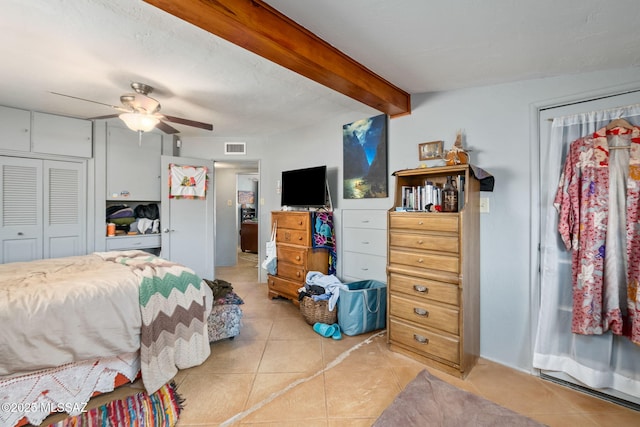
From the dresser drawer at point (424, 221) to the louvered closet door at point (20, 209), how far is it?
13.1 feet

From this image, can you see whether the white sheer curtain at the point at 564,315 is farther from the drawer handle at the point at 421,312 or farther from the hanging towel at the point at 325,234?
the hanging towel at the point at 325,234

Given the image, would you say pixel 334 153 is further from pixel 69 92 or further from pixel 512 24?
pixel 69 92

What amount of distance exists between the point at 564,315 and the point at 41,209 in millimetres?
5173

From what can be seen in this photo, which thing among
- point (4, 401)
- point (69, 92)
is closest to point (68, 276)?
point (4, 401)

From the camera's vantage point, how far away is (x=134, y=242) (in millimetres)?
3896

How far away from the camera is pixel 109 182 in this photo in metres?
3.75

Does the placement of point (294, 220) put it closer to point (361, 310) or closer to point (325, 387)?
point (361, 310)

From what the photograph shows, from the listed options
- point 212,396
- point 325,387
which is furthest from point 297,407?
point 212,396

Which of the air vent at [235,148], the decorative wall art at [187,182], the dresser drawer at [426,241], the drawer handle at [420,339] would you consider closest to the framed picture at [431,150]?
the dresser drawer at [426,241]

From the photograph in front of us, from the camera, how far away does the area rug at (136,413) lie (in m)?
1.60

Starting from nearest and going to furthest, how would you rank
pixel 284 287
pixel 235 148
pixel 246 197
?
pixel 284 287 → pixel 235 148 → pixel 246 197

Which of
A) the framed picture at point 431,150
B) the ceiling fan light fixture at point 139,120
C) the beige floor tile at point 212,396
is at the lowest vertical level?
the beige floor tile at point 212,396

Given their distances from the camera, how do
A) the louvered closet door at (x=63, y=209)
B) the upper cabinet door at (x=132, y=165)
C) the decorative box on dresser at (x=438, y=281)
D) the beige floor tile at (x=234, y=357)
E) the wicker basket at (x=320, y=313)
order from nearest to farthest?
the decorative box on dresser at (x=438, y=281), the beige floor tile at (x=234, y=357), the wicker basket at (x=320, y=313), the louvered closet door at (x=63, y=209), the upper cabinet door at (x=132, y=165)

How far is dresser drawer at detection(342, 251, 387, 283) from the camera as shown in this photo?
9.94 feet
